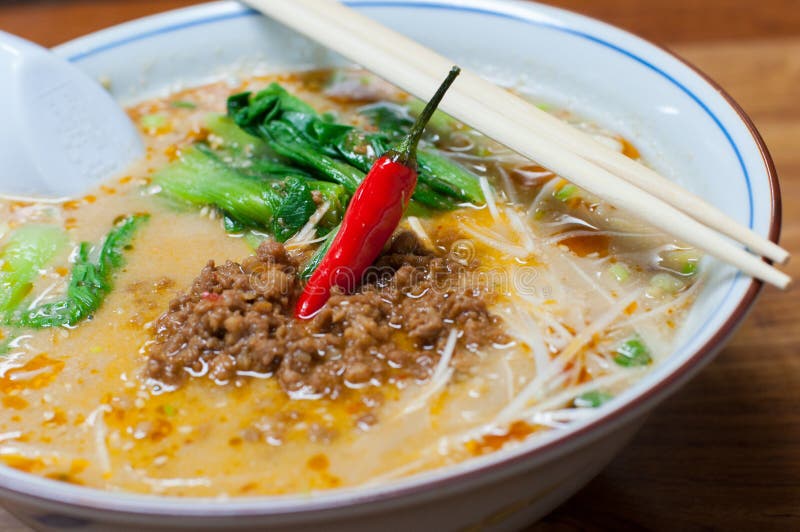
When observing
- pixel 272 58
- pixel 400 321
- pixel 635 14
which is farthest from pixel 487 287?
pixel 635 14

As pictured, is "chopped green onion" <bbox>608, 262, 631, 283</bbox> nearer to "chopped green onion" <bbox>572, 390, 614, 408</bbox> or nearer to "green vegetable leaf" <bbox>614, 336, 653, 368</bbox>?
"green vegetable leaf" <bbox>614, 336, 653, 368</bbox>

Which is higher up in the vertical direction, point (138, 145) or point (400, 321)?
point (400, 321)

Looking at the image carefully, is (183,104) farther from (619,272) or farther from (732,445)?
(732,445)

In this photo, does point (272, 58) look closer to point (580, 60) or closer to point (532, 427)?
point (580, 60)

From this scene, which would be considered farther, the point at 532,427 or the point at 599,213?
the point at 599,213

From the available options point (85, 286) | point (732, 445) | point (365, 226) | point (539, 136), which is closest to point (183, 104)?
point (85, 286)

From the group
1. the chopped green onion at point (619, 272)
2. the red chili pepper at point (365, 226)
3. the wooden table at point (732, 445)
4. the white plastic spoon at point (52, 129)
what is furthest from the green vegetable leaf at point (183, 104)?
the chopped green onion at point (619, 272)
